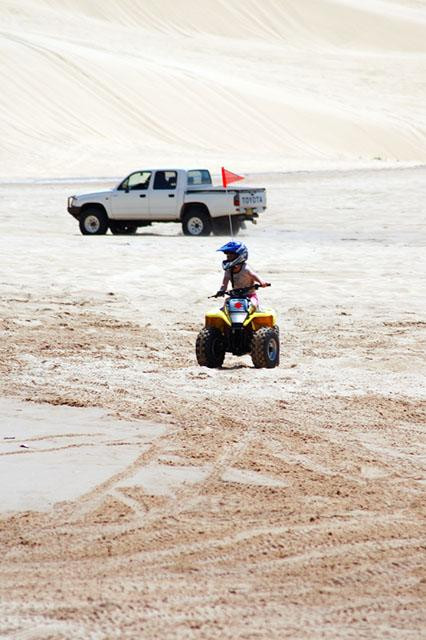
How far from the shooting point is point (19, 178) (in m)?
45.8

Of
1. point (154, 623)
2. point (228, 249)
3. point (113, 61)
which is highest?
point (113, 61)

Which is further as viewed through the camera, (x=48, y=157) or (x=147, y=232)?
(x=48, y=157)

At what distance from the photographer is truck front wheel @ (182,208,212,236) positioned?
26609 mm

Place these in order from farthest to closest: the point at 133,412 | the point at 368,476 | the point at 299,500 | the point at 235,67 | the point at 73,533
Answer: the point at 235,67
the point at 133,412
the point at 368,476
the point at 299,500
the point at 73,533

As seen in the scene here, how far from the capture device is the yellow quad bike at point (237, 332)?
39.2 ft

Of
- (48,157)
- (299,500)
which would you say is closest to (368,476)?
(299,500)

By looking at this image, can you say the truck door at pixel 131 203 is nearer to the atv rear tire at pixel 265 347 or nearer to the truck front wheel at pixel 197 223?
the truck front wheel at pixel 197 223

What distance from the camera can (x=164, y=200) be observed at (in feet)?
88.6

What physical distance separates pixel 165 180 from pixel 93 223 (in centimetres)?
176

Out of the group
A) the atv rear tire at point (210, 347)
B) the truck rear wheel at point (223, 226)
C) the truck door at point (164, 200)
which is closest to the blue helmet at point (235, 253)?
the atv rear tire at point (210, 347)

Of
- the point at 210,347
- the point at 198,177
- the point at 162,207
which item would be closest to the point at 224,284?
the point at 210,347

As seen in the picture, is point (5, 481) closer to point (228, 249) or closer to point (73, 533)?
point (73, 533)

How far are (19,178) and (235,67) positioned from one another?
3179 cm

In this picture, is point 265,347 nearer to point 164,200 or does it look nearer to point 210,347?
point 210,347
